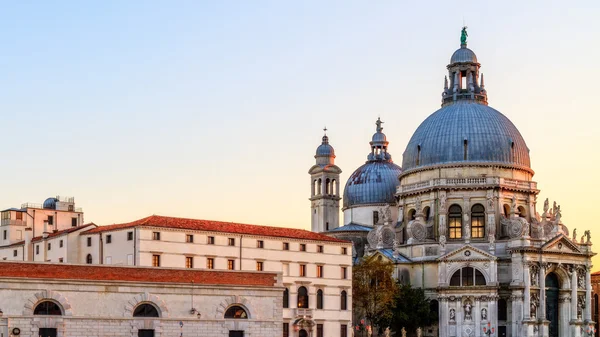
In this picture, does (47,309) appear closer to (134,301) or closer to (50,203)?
(134,301)

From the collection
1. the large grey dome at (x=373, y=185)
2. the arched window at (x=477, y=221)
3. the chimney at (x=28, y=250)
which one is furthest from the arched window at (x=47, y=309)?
the large grey dome at (x=373, y=185)

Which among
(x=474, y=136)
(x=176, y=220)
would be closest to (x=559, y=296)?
(x=474, y=136)

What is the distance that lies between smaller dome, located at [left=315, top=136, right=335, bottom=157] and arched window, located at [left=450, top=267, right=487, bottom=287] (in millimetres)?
34332

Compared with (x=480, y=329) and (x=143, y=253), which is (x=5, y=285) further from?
(x=480, y=329)

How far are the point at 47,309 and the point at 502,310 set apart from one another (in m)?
48.7

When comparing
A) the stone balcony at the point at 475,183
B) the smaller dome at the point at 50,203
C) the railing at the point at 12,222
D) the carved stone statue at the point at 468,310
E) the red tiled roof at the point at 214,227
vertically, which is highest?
the stone balcony at the point at 475,183

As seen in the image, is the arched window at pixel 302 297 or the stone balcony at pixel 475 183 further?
the stone balcony at pixel 475 183

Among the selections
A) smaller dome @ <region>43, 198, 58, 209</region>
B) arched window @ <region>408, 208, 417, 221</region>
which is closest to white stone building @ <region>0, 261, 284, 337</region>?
arched window @ <region>408, 208, 417, 221</region>

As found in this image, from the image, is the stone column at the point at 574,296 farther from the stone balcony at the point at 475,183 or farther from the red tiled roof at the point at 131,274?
the red tiled roof at the point at 131,274

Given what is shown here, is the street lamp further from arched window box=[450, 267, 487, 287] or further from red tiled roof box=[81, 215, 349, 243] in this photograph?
red tiled roof box=[81, 215, 349, 243]

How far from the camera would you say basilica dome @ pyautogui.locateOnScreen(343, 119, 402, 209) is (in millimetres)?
112812

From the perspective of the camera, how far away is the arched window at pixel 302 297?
247 ft

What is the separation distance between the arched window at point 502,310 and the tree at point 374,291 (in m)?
10.4

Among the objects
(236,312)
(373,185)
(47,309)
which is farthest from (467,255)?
(47,309)
